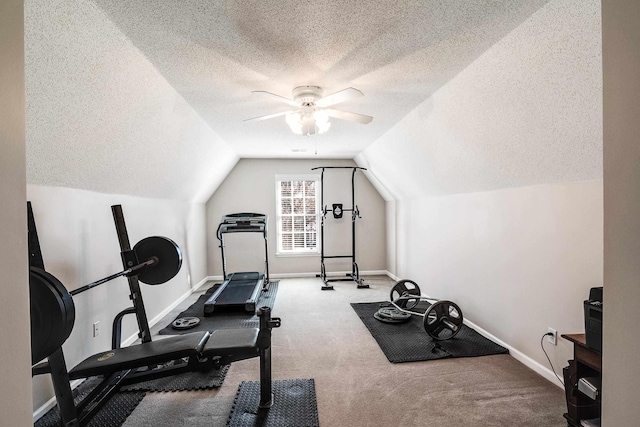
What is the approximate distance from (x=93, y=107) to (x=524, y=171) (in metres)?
3.34

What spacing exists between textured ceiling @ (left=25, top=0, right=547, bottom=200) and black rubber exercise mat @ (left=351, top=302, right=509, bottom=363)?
2469 millimetres

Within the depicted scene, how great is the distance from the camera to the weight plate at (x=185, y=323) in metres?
3.76

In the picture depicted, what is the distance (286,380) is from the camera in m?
2.58

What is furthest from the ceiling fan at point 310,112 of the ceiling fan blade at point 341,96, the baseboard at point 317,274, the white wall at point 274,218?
the baseboard at point 317,274

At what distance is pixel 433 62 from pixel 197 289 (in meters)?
5.15

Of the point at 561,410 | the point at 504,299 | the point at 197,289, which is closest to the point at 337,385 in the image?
the point at 561,410

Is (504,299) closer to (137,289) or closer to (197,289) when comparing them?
(137,289)

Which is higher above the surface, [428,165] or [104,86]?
[104,86]

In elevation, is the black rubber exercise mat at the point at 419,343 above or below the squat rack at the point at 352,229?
below

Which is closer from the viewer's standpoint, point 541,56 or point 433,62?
point 541,56

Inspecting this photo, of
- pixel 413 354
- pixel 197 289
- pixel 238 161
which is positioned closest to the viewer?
pixel 413 354

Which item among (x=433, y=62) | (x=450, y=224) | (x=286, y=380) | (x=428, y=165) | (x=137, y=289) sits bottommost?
(x=286, y=380)

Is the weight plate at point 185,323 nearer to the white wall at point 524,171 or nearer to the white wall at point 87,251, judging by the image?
the white wall at point 87,251

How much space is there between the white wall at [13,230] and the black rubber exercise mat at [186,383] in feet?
6.29
